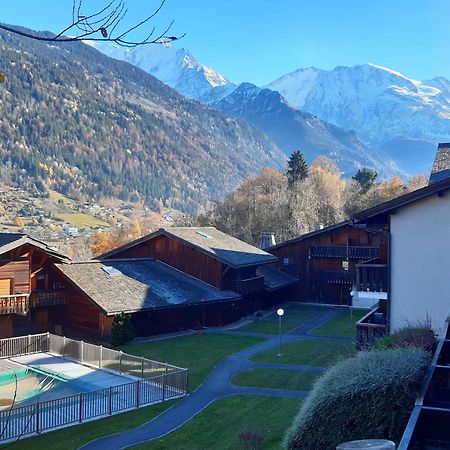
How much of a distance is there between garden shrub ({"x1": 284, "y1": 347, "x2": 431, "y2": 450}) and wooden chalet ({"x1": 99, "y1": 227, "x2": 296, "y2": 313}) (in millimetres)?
25992

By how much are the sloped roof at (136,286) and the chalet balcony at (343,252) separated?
11466 mm

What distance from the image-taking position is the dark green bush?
30.0 metres

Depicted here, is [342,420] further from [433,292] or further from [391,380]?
[433,292]

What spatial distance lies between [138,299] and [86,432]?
1459cm

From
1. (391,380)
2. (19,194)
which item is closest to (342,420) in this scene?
(391,380)

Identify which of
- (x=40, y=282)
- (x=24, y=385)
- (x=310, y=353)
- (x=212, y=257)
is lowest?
(x=24, y=385)

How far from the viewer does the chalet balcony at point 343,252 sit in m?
44.2

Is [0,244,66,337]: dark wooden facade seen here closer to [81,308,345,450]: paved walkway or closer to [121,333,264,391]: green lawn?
[121,333,264,391]: green lawn

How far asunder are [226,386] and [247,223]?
52.3 meters

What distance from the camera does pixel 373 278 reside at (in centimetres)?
2078

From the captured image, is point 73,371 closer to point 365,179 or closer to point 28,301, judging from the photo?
point 28,301

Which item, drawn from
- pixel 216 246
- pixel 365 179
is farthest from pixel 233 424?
pixel 365 179

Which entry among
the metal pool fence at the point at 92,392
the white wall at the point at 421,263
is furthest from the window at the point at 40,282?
the white wall at the point at 421,263

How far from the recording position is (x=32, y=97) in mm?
183875
